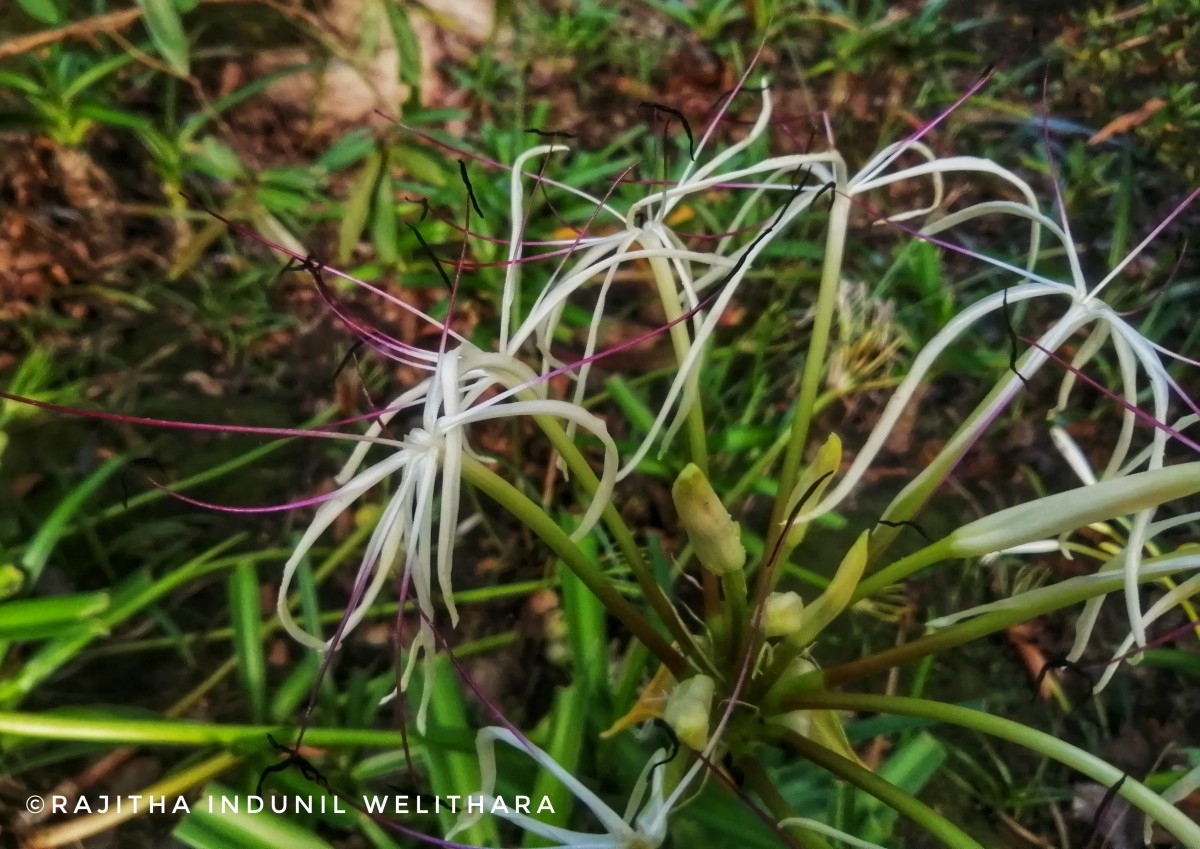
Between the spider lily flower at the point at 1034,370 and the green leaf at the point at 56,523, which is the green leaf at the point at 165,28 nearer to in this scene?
the green leaf at the point at 56,523

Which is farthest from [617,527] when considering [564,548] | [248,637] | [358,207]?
[358,207]

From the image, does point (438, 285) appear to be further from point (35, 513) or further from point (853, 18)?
point (853, 18)

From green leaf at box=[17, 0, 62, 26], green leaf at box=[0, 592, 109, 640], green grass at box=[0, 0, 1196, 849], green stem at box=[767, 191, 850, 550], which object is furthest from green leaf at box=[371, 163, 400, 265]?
green stem at box=[767, 191, 850, 550]

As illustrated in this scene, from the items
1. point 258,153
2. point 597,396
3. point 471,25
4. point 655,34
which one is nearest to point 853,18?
point 655,34

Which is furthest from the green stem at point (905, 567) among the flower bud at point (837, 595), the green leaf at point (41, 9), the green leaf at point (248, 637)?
the green leaf at point (41, 9)

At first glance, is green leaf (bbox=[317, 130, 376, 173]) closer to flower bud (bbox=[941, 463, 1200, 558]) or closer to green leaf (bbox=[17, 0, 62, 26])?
green leaf (bbox=[17, 0, 62, 26])

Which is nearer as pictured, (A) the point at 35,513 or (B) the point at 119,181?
(A) the point at 35,513

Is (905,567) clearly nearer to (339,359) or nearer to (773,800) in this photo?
(773,800)
